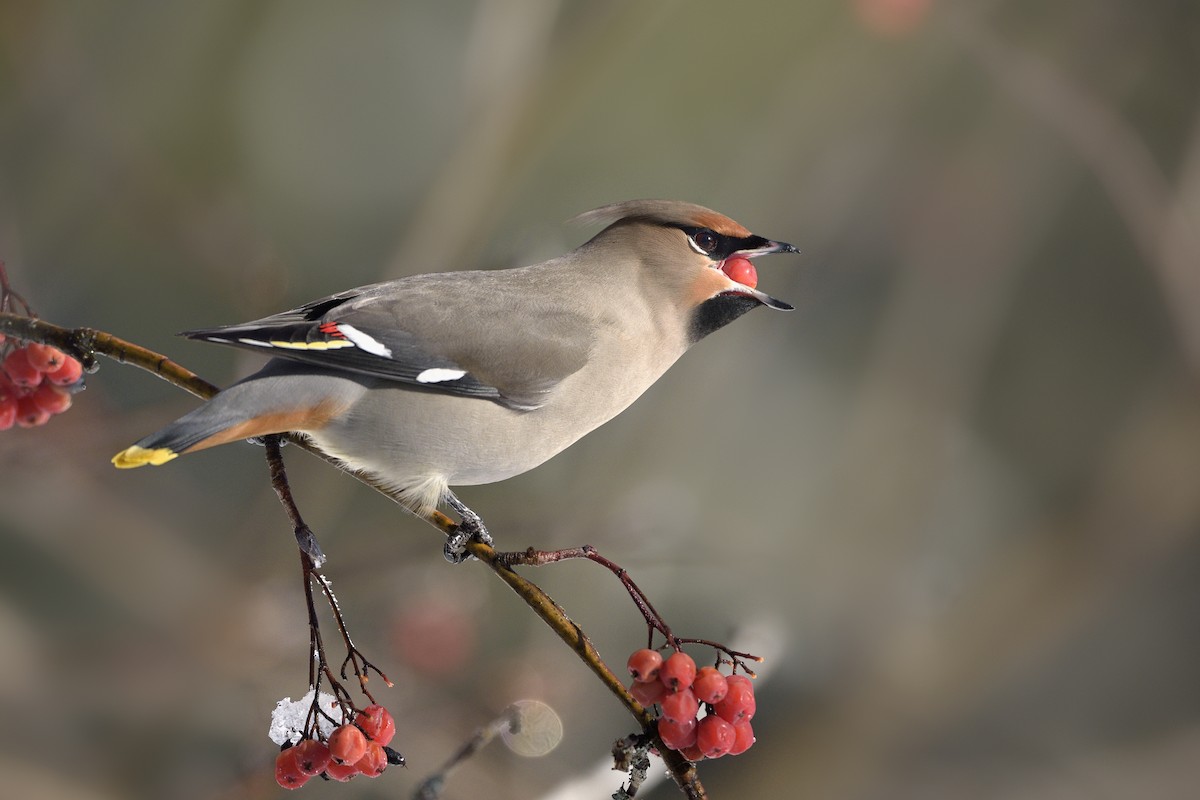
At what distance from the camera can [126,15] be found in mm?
6473

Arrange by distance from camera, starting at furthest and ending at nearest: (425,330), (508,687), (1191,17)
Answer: (1191,17) < (508,687) < (425,330)

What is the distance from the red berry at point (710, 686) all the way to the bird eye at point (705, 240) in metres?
1.07

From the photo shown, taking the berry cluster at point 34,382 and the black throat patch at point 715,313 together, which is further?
the black throat patch at point 715,313

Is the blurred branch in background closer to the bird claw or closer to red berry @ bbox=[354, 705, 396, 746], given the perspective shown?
the bird claw

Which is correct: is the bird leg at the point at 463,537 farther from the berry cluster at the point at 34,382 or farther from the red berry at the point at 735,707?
the berry cluster at the point at 34,382

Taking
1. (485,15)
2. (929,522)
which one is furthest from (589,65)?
(929,522)

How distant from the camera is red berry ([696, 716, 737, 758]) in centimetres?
175

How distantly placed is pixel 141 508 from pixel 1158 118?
616 cm

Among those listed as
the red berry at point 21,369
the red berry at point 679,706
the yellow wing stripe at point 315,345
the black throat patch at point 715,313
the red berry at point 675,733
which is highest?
the black throat patch at point 715,313

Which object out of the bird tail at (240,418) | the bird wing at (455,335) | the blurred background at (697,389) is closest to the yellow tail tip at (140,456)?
the bird tail at (240,418)

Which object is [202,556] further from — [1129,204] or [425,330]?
[1129,204]

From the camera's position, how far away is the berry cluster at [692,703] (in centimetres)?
175

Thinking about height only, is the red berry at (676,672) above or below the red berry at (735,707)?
above

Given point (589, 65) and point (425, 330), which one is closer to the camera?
point (425, 330)
